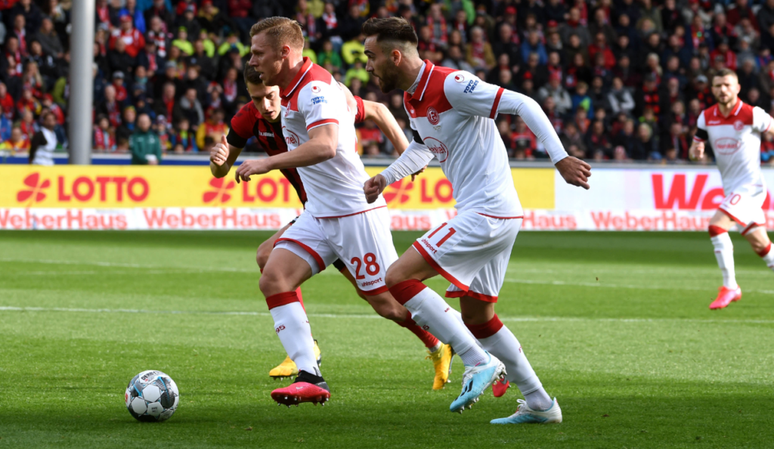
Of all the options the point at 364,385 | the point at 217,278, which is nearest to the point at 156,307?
the point at 217,278

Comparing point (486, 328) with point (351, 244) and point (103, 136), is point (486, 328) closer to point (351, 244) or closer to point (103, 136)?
point (351, 244)

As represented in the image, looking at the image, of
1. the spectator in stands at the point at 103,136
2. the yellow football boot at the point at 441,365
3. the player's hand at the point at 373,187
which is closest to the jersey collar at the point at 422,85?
the player's hand at the point at 373,187

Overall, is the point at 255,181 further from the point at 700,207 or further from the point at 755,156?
the point at 755,156

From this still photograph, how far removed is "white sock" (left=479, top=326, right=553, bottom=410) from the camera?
4.91 m

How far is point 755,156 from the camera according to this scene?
10.9 meters

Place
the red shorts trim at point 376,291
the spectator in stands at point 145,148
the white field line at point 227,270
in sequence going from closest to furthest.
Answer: the red shorts trim at point 376,291, the white field line at point 227,270, the spectator in stands at point 145,148

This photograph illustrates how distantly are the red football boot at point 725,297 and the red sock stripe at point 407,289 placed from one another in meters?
5.61

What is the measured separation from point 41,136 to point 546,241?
28.5ft

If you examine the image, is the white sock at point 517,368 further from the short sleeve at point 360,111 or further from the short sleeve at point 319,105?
the short sleeve at point 360,111

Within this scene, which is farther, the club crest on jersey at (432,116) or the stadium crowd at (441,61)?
the stadium crowd at (441,61)

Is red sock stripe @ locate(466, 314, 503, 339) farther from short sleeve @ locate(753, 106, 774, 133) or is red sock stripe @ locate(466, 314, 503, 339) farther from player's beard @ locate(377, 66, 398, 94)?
short sleeve @ locate(753, 106, 774, 133)

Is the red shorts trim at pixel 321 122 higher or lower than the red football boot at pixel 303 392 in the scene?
higher

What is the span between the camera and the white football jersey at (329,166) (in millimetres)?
5402

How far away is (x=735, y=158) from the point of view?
10.8m
